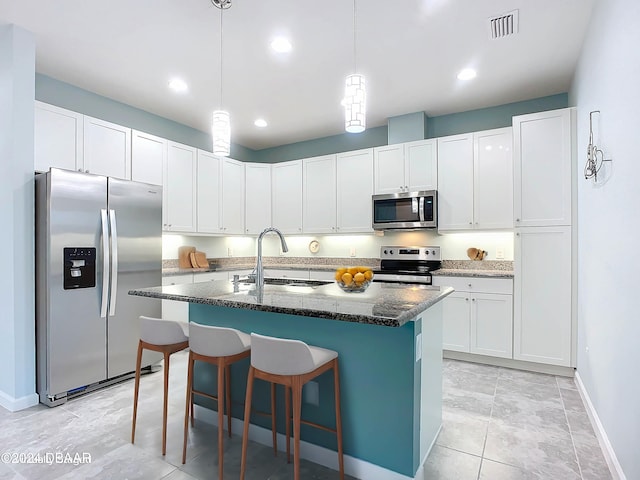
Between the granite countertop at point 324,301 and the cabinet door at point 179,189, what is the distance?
2.09m

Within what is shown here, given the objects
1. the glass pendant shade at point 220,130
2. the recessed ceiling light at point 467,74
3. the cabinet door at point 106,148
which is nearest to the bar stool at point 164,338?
the glass pendant shade at point 220,130

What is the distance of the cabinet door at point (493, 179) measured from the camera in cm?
372

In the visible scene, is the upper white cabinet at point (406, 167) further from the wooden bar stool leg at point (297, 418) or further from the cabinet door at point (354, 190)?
→ the wooden bar stool leg at point (297, 418)

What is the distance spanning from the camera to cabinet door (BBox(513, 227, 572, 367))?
3277mm

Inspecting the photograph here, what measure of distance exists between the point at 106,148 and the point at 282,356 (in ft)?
10.2

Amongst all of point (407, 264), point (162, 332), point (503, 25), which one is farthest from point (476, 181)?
point (162, 332)

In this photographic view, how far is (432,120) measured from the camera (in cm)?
453

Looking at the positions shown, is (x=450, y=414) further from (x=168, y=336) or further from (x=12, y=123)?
(x=12, y=123)

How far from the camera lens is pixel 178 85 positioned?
11.7 feet

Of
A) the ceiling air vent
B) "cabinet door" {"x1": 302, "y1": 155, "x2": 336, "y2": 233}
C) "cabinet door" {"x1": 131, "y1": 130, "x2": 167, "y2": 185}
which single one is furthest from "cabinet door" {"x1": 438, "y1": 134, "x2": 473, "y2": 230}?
"cabinet door" {"x1": 131, "y1": 130, "x2": 167, "y2": 185}

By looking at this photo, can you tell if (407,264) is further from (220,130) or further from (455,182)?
(220,130)

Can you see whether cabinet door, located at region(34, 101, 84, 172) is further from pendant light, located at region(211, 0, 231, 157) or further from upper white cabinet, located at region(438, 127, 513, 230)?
upper white cabinet, located at region(438, 127, 513, 230)

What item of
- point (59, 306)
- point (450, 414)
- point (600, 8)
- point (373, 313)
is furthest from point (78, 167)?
point (600, 8)

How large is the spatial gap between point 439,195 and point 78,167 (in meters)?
3.77
